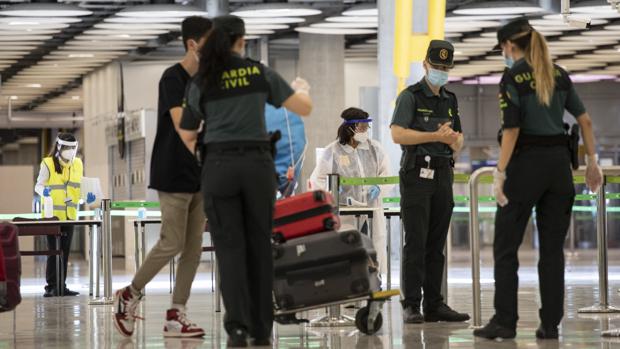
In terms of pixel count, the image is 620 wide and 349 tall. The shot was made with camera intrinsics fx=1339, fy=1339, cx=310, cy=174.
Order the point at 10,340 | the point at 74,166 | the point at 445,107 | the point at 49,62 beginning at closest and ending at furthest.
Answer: the point at 10,340, the point at 445,107, the point at 74,166, the point at 49,62

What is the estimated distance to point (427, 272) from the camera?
26.2ft

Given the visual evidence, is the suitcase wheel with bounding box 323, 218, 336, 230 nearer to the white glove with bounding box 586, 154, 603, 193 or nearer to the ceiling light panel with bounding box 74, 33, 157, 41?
the white glove with bounding box 586, 154, 603, 193

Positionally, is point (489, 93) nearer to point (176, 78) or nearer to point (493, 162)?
point (493, 162)

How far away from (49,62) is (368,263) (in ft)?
65.4

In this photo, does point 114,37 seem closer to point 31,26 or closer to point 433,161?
point 31,26

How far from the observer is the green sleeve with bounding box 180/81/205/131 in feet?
20.7

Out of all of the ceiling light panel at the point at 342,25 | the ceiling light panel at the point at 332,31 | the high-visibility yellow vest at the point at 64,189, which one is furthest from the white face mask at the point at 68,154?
the ceiling light panel at the point at 332,31

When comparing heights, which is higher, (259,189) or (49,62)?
(49,62)

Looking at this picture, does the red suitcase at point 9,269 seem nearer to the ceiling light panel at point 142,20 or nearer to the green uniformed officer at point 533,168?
the green uniformed officer at point 533,168

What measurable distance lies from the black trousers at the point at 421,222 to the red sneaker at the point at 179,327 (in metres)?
1.33

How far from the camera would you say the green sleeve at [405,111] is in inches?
304

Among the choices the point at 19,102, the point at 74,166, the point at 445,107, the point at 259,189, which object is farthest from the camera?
the point at 19,102

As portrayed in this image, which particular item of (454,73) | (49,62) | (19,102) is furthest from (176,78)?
(19,102)

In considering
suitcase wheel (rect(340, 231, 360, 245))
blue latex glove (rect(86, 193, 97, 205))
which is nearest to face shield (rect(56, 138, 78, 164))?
blue latex glove (rect(86, 193, 97, 205))
